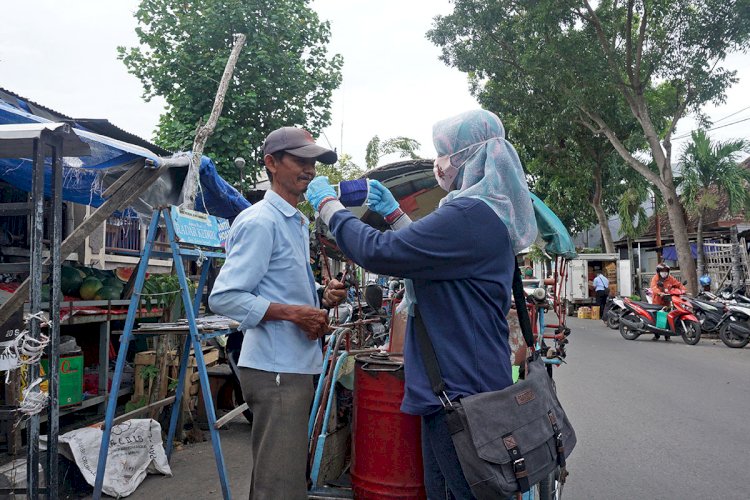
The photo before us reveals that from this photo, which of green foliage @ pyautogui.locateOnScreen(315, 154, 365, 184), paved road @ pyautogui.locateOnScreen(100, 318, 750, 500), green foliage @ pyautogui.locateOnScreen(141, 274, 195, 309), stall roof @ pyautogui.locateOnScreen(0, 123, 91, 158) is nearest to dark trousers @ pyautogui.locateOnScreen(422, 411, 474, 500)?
stall roof @ pyautogui.locateOnScreen(0, 123, 91, 158)

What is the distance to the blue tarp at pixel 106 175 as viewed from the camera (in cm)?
349

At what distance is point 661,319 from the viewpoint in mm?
12633

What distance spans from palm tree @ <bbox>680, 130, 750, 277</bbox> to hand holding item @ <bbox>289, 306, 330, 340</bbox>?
56.4 ft

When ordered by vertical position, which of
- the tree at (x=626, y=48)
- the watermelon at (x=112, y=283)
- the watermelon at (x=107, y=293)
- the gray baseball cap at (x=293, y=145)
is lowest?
the watermelon at (x=107, y=293)

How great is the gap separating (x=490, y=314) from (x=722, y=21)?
49.2 feet

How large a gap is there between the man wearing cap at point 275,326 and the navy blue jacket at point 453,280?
44 cm

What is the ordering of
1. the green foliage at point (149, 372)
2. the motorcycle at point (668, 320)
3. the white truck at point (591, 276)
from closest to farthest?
the green foliage at point (149, 372), the motorcycle at point (668, 320), the white truck at point (591, 276)

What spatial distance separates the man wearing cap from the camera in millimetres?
2139

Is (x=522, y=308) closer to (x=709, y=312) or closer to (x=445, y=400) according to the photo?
(x=445, y=400)

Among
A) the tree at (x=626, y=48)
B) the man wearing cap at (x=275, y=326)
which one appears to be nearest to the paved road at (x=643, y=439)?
the man wearing cap at (x=275, y=326)

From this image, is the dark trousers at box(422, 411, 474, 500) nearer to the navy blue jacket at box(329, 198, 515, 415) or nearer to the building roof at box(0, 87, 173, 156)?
the navy blue jacket at box(329, 198, 515, 415)

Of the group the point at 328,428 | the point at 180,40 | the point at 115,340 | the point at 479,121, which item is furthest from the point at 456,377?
the point at 180,40

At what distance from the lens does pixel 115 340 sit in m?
6.69

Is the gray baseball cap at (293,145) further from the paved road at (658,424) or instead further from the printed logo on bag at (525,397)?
the paved road at (658,424)
